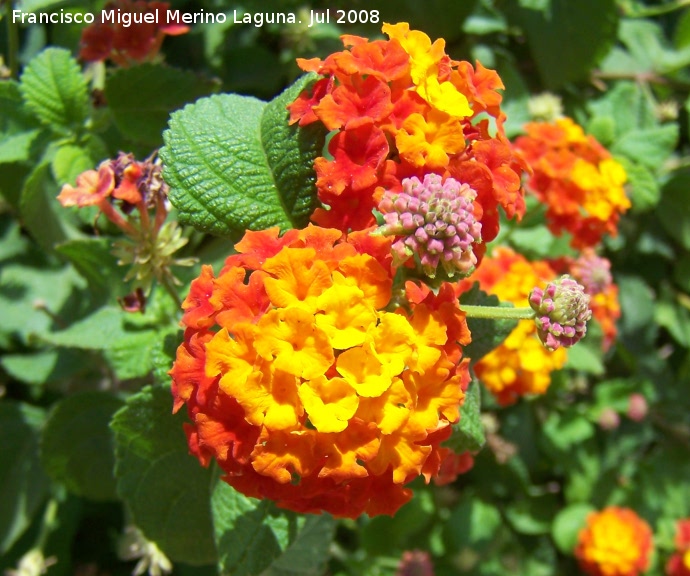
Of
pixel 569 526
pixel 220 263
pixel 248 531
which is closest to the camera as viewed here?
pixel 248 531

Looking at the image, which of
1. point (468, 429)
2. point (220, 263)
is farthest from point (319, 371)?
point (220, 263)

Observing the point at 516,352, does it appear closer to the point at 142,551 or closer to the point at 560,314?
the point at 560,314

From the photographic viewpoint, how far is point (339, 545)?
2.32m

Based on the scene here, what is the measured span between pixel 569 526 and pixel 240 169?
1.85m

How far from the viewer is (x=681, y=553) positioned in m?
2.45

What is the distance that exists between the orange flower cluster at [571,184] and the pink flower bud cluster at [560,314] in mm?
719

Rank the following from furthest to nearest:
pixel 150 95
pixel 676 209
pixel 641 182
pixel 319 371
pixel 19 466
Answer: pixel 676 209 → pixel 641 182 → pixel 19 466 → pixel 150 95 → pixel 319 371

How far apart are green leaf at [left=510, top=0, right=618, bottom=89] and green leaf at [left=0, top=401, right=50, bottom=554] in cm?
183

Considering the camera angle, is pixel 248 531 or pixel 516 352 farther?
pixel 516 352

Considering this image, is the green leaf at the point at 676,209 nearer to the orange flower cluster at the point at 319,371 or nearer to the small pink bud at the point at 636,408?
the small pink bud at the point at 636,408

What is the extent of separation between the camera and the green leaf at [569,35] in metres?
2.20

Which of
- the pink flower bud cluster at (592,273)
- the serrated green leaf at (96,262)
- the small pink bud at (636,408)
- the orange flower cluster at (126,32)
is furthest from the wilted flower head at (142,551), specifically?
the small pink bud at (636,408)

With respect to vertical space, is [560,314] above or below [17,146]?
above

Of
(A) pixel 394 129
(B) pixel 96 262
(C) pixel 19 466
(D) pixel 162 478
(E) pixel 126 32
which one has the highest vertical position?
(A) pixel 394 129
